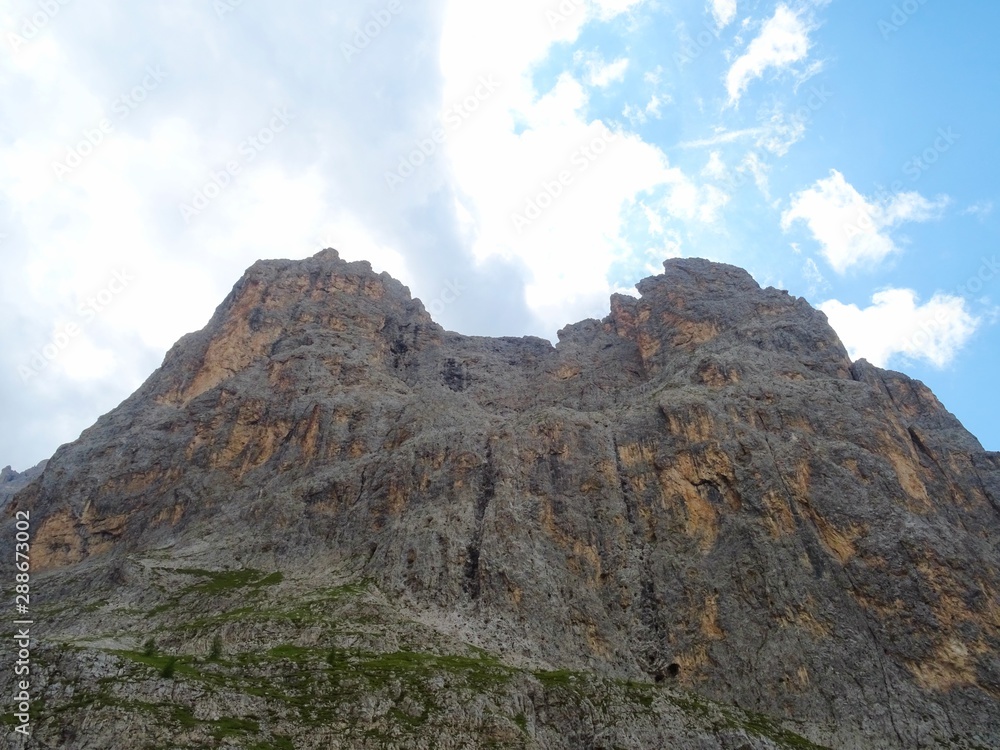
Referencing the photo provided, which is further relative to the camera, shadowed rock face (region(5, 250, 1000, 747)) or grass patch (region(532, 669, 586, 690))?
shadowed rock face (region(5, 250, 1000, 747))

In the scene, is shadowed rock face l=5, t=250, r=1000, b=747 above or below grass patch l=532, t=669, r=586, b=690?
above

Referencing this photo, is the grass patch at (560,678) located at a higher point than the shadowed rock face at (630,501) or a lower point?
lower

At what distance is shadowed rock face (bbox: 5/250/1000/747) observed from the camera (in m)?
71.1

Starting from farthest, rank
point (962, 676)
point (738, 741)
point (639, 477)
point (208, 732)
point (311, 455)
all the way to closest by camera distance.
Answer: point (311, 455), point (639, 477), point (962, 676), point (738, 741), point (208, 732)

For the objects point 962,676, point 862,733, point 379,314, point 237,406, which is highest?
point 379,314

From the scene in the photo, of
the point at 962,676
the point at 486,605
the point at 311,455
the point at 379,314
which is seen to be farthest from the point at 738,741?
the point at 379,314

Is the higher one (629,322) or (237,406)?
(629,322)

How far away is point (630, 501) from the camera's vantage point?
9431cm

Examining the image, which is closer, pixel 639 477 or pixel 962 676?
pixel 962 676

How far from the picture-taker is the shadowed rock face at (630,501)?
71.1 meters

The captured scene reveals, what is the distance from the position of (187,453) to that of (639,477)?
7878 cm

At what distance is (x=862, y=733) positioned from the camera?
62.4 metres

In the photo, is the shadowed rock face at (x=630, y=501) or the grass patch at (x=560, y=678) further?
the shadowed rock face at (x=630, y=501)

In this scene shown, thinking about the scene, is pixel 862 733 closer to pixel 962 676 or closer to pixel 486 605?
pixel 962 676
